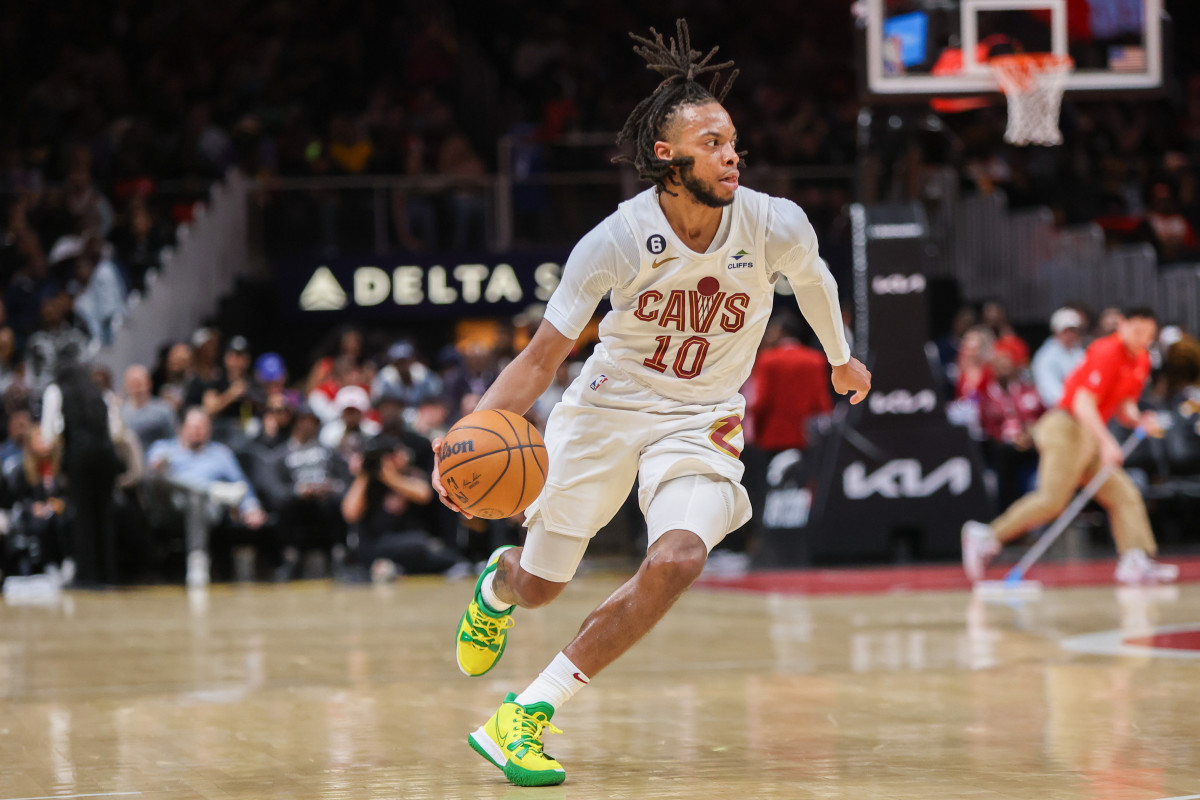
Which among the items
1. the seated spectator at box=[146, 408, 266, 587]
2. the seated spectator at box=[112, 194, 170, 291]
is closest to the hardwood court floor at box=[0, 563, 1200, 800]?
the seated spectator at box=[146, 408, 266, 587]

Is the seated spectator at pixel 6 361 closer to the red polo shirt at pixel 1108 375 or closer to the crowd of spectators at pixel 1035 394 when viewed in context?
the crowd of spectators at pixel 1035 394

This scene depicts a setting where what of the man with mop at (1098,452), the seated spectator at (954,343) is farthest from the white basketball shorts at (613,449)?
the seated spectator at (954,343)

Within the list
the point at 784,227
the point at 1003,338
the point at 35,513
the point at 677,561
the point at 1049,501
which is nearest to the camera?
the point at 677,561

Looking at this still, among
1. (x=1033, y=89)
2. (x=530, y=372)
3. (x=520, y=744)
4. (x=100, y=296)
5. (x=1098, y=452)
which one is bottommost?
(x=520, y=744)

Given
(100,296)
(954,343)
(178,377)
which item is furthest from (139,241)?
(954,343)

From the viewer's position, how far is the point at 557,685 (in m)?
5.08

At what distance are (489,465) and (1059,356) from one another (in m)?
10.4

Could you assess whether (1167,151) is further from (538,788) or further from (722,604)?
(538,788)

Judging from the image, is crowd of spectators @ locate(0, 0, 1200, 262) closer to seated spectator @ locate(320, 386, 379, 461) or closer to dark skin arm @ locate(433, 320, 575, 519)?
seated spectator @ locate(320, 386, 379, 461)

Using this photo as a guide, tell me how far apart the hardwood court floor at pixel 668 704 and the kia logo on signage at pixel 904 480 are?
7.36 feet

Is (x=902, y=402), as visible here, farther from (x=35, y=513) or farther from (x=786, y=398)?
(x=35, y=513)

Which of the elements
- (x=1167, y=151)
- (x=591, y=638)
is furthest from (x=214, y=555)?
(x=1167, y=151)

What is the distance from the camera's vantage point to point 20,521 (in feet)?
46.1

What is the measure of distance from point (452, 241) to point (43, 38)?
687 cm
